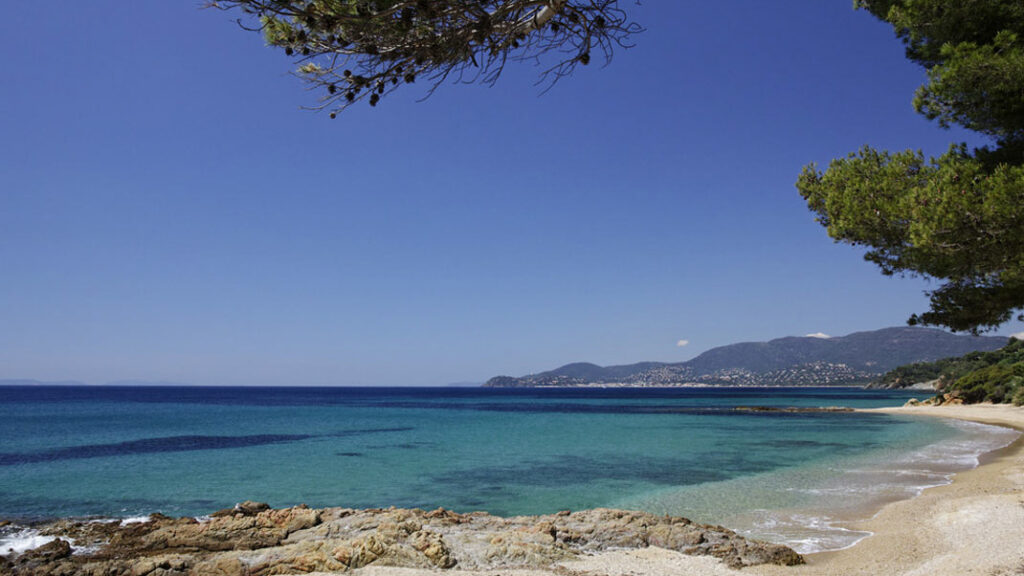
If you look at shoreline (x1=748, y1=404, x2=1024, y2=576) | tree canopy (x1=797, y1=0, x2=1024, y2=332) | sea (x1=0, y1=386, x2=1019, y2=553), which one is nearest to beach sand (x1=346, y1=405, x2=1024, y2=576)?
shoreline (x1=748, y1=404, x2=1024, y2=576)

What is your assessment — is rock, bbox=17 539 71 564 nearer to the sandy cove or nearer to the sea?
the sandy cove

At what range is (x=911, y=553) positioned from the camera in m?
8.52

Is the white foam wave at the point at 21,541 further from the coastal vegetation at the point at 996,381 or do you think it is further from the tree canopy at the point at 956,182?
the coastal vegetation at the point at 996,381

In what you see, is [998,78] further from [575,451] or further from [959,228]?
[575,451]

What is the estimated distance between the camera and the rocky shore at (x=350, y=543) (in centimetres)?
757

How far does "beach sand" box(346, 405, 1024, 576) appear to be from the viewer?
24.1 ft

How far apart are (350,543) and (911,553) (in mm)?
8665

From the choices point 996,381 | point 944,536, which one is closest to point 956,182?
point 944,536

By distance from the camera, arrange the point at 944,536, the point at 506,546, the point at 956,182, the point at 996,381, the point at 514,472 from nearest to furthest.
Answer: the point at 956,182, the point at 506,546, the point at 944,536, the point at 514,472, the point at 996,381

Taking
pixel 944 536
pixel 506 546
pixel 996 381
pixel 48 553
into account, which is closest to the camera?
pixel 506 546

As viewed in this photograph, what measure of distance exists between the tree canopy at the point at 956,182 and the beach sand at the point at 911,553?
141 inches

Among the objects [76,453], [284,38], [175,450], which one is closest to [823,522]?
[284,38]

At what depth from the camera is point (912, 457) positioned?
21.3 meters

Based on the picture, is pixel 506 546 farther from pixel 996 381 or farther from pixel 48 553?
pixel 996 381
